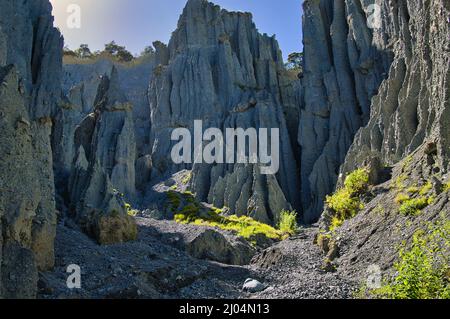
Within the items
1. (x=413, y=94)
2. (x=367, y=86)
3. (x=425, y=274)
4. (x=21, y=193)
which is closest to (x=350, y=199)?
(x=413, y=94)

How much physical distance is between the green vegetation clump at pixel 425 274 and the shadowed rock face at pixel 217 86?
34.9 metres

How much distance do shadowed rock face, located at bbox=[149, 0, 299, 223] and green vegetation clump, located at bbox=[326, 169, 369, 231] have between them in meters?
22.9

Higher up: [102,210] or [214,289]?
[102,210]

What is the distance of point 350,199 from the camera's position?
92.3 ft

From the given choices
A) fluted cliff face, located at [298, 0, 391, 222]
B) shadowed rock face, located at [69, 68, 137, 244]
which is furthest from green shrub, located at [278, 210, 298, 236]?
shadowed rock face, located at [69, 68, 137, 244]

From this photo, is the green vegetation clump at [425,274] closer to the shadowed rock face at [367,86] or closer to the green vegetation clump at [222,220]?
the shadowed rock face at [367,86]

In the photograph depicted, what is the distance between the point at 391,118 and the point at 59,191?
888 inches

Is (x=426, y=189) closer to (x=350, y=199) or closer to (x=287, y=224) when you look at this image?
(x=350, y=199)

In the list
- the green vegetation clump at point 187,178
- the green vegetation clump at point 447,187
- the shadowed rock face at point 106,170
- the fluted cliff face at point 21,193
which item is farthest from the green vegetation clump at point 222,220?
the fluted cliff face at point 21,193

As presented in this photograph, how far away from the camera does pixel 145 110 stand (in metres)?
78.1

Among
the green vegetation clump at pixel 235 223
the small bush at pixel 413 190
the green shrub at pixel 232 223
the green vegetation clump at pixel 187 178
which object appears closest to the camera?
the small bush at pixel 413 190

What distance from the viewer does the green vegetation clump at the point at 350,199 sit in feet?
91.1
